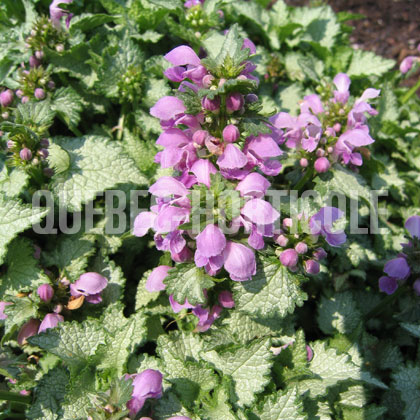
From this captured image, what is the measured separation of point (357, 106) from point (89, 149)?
49.2 inches

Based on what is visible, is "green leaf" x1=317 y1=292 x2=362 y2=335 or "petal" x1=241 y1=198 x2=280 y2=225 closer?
"petal" x1=241 y1=198 x2=280 y2=225

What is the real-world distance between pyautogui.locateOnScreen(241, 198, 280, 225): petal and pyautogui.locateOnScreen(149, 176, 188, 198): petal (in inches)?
8.4

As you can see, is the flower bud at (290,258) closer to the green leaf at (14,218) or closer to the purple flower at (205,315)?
the purple flower at (205,315)

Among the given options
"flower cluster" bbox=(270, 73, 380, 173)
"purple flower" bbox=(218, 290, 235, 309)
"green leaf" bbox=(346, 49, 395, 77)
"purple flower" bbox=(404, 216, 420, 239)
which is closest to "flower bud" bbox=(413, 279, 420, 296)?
"purple flower" bbox=(404, 216, 420, 239)

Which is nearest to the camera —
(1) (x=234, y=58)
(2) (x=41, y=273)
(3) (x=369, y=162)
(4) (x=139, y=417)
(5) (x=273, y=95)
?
(1) (x=234, y=58)

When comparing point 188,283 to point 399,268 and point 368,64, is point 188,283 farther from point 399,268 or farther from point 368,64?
point 368,64

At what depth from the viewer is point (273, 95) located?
2643mm

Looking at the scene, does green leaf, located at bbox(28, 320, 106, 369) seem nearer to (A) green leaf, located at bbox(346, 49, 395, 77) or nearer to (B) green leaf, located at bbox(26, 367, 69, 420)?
(B) green leaf, located at bbox(26, 367, 69, 420)

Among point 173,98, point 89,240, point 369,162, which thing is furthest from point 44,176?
point 369,162

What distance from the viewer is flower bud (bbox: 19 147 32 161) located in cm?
168

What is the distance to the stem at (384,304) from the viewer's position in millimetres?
1859

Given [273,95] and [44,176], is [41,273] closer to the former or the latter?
[44,176]

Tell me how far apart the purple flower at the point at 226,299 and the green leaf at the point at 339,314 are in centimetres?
67

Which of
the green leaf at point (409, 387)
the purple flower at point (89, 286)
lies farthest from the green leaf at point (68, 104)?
the green leaf at point (409, 387)
